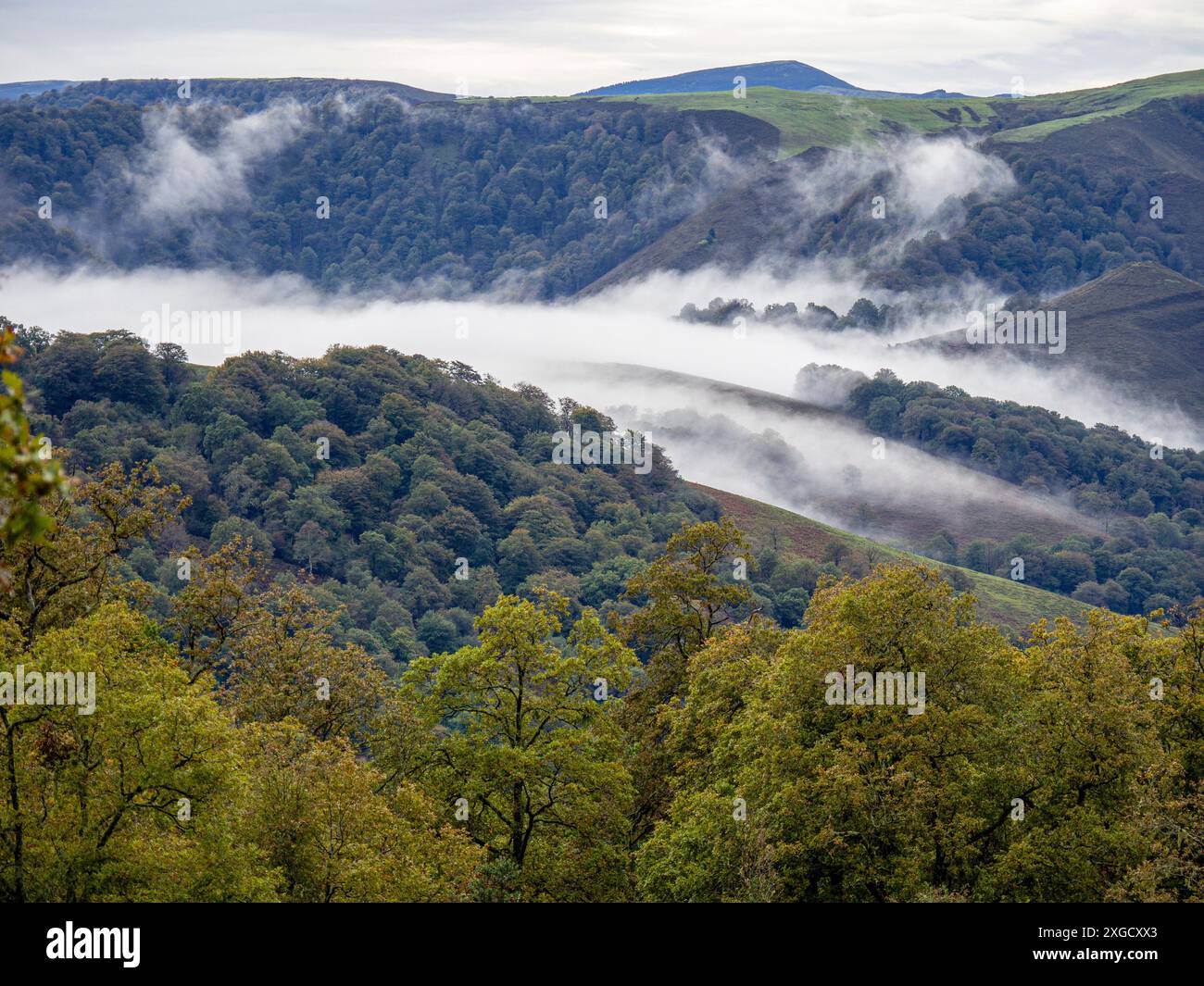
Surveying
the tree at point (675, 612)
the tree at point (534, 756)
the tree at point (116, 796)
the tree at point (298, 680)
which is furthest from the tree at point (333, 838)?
the tree at point (675, 612)

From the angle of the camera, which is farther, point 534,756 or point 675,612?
point 675,612

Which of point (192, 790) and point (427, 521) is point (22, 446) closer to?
point (192, 790)

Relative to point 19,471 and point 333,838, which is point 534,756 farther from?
point 19,471

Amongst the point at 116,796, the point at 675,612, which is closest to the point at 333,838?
the point at 116,796

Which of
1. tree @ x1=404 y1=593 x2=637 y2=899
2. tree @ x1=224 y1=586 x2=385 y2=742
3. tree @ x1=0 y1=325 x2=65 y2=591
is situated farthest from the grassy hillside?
tree @ x1=0 y1=325 x2=65 y2=591

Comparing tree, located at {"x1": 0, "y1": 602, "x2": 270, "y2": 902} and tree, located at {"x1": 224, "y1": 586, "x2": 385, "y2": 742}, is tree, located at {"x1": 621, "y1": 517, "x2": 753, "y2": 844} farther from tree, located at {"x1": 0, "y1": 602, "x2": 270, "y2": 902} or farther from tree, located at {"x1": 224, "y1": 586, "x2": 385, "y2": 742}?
tree, located at {"x1": 0, "y1": 602, "x2": 270, "y2": 902}

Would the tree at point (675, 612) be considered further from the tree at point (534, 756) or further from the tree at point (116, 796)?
the tree at point (116, 796)

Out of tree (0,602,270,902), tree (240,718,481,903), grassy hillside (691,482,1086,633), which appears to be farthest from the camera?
grassy hillside (691,482,1086,633)
